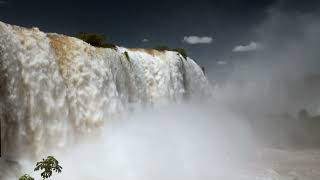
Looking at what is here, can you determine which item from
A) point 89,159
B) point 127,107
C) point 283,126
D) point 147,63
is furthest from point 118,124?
point 283,126

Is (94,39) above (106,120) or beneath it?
above

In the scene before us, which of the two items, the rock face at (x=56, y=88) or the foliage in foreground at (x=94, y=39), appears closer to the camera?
the rock face at (x=56, y=88)

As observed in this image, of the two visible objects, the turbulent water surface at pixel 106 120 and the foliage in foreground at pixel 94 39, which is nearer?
the turbulent water surface at pixel 106 120

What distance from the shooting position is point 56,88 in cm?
1892

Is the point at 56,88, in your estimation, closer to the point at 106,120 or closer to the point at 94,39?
the point at 106,120

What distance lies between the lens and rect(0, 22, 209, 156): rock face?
54.6 feet

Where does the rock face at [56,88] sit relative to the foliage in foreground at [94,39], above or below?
below

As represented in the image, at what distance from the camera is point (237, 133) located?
4125cm

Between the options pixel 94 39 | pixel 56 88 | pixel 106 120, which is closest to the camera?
pixel 56 88

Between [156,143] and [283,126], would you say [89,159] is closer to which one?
[156,143]

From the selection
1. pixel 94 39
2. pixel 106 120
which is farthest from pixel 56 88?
pixel 94 39

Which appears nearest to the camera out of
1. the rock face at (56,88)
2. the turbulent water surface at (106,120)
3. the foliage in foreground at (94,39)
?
the rock face at (56,88)

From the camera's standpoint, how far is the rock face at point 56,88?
54.6 ft

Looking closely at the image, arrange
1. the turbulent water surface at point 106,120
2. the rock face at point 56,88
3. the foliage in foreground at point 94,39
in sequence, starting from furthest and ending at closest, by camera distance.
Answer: the foliage in foreground at point 94,39
the turbulent water surface at point 106,120
the rock face at point 56,88
